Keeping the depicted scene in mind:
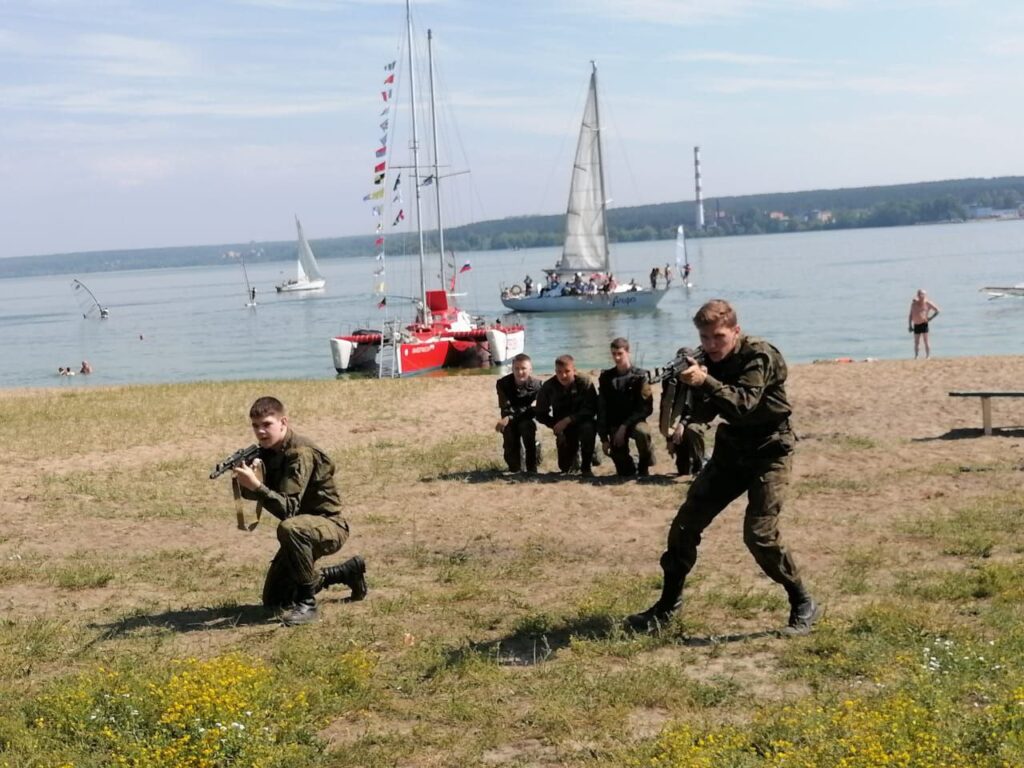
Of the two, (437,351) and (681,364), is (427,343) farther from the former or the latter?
(681,364)

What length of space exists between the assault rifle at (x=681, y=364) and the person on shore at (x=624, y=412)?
16.5 feet

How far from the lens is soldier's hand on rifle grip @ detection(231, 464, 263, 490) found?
269 inches

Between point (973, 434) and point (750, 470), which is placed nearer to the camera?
point (750, 470)

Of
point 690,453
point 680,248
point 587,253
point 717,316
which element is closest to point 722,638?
point 717,316

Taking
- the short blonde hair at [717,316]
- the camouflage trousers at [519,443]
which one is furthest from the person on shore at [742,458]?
the camouflage trousers at [519,443]

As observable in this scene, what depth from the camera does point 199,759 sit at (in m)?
4.96

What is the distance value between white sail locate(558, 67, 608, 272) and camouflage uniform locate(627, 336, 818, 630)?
213 feet

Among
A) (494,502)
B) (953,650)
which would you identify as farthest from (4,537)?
(953,650)

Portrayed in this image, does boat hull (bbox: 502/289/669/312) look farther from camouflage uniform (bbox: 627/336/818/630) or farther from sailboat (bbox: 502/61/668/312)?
camouflage uniform (bbox: 627/336/818/630)

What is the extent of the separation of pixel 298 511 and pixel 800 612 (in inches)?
114

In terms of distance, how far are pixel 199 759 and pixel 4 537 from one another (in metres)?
6.39

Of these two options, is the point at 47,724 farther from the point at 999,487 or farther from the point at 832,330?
the point at 832,330

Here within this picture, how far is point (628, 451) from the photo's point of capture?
12336 mm

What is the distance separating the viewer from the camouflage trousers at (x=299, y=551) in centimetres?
725
